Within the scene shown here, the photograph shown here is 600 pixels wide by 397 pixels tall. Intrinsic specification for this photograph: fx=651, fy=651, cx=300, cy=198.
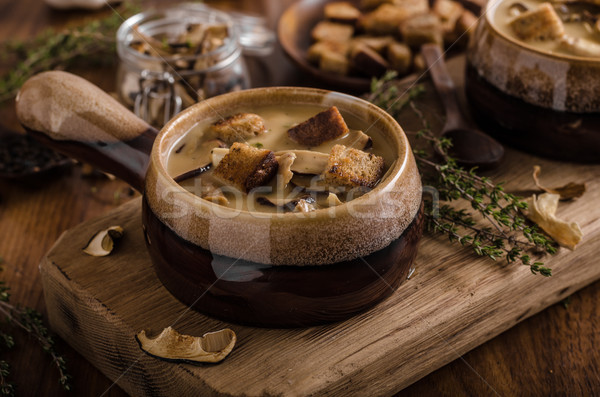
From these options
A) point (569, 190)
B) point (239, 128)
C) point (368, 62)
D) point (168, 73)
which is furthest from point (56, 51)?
point (569, 190)

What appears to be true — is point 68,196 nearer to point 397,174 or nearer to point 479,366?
point 397,174

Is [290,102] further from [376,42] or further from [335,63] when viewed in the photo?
[376,42]

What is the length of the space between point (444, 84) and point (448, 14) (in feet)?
2.06

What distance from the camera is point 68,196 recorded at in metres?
1.89

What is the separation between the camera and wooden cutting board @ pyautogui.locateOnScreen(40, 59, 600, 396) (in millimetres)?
1174

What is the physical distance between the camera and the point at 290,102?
4.79 feet

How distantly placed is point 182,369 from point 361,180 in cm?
47

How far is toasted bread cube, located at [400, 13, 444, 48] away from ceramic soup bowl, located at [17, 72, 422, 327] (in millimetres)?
974

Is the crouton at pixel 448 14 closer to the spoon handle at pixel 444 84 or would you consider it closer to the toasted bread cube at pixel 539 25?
the spoon handle at pixel 444 84

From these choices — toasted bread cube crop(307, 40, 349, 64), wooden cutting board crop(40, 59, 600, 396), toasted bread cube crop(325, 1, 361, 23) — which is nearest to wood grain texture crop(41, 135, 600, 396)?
wooden cutting board crop(40, 59, 600, 396)

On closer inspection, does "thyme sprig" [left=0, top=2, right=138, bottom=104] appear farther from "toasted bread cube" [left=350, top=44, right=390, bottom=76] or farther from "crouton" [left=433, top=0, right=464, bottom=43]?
"crouton" [left=433, top=0, right=464, bottom=43]

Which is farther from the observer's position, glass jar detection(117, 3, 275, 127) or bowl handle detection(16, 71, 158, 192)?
glass jar detection(117, 3, 275, 127)

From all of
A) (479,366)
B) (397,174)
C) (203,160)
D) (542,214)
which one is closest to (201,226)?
(203,160)

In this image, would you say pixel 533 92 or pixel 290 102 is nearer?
pixel 290 102
